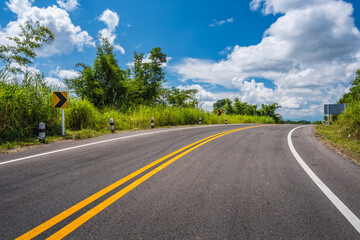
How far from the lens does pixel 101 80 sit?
2003 centimetres

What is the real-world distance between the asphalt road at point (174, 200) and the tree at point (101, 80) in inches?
637

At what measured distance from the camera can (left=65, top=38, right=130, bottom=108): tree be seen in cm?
1919

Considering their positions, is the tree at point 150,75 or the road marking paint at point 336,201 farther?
the tree at point 150,75

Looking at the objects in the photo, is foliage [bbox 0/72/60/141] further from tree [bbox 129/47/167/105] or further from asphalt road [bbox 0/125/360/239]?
tree [bbox 129/47/167/105]

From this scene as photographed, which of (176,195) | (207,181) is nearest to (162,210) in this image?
(176,195)

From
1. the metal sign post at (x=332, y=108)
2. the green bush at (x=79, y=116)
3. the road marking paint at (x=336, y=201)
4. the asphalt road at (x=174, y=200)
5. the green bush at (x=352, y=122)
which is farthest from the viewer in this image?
the metal sign post at (x=332, y=108)

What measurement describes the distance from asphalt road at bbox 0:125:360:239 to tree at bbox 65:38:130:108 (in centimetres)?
1618

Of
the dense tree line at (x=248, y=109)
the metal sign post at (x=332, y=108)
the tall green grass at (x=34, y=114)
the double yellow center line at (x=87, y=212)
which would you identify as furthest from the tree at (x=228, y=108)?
the double yellow center line at (x=87, y=212)

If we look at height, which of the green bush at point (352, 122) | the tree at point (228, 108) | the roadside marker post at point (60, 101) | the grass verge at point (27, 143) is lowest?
the grass verge at point (27, 143)

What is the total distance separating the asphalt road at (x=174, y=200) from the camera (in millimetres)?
1855

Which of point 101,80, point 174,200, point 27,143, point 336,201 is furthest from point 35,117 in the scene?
point 101,80

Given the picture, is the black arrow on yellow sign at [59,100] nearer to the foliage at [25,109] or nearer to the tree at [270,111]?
the foliage at [25,109]

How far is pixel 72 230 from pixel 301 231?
2.27 m

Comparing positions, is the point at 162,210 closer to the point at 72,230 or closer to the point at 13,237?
the point at 72,230
